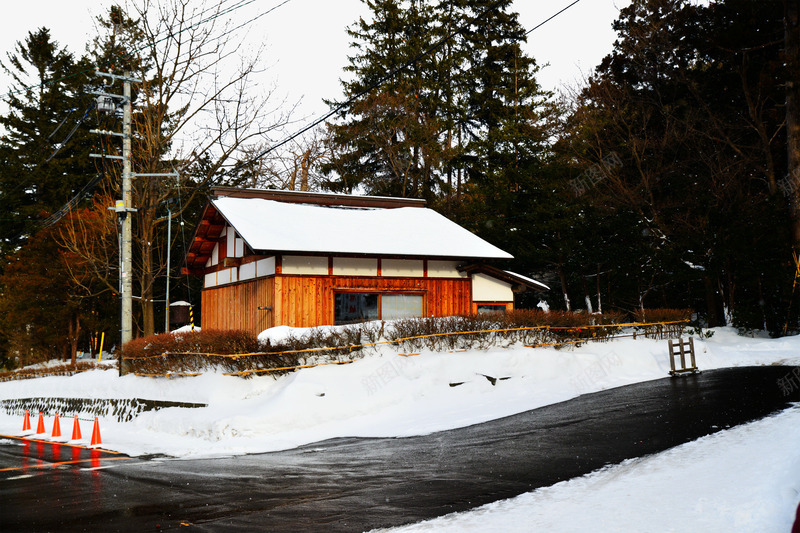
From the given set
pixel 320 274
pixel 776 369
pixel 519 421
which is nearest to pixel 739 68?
pixel 776 369

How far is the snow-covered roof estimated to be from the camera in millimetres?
23438

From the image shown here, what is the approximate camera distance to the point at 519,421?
1280 centimetres

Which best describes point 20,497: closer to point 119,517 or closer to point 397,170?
point 119,517

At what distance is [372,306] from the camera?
2481cm

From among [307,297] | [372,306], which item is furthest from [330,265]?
[372,306]

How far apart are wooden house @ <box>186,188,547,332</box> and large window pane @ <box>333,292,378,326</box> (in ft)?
0.12

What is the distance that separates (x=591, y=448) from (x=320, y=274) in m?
15.2

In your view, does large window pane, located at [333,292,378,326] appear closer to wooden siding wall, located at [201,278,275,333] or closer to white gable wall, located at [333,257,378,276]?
white gable wall, located at [333,257,378,276]

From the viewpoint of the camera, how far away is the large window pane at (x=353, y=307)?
24.2 metres

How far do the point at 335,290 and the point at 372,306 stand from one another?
1.68 m

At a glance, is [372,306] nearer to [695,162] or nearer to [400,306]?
[400,306]

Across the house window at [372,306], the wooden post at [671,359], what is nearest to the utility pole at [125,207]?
the house window at [372,306]

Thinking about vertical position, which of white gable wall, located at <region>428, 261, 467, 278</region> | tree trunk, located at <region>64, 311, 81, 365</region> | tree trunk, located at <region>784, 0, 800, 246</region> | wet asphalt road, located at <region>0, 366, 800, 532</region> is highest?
tree trunk, located at <region>784, 0, 800, 246</region>

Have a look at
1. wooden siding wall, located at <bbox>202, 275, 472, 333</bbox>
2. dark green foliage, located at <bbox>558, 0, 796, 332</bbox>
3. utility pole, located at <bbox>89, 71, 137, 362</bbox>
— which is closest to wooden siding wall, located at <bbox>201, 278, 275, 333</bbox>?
wooden siding wall, located at <bbox>202, 275, 472, 333</bbox>
